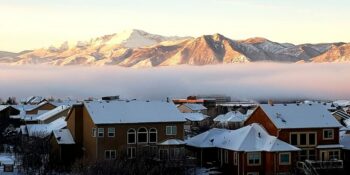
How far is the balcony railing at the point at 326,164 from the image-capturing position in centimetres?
6029

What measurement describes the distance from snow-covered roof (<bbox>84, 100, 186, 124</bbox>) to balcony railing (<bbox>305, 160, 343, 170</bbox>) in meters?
14.0

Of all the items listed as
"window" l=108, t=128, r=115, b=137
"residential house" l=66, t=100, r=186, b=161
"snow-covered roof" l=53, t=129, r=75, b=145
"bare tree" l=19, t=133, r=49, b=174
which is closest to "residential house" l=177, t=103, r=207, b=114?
"snow-covered roof" l=53, t=129, r=75, b=145

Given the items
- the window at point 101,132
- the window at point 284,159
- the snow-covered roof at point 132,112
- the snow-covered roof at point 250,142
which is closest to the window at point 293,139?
the snow-covered roof at point 250,142

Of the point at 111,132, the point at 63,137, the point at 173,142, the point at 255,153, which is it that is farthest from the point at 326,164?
the point at 63,137

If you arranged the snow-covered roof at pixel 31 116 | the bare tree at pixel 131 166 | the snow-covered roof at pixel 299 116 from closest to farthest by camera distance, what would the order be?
the bare tree at pixel 131 166 → the snow-covered roof at pixel 299 116 → the snow-covered roof at pixel 31 116

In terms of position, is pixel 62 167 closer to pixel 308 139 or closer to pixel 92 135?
pixel 92 135

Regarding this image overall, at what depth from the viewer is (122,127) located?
63125mm

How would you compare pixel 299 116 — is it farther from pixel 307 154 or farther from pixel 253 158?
pixel 253 158

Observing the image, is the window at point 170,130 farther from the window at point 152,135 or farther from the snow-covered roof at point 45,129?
the snow-covered roof at point 45,129

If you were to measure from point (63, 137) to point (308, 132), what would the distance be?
26.6 m

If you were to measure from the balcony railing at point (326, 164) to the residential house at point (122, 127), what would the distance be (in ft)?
45.4

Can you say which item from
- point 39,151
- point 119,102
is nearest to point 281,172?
point 119,102

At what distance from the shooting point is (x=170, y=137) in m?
64.6

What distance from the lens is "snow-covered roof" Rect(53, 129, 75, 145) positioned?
66500 mm
